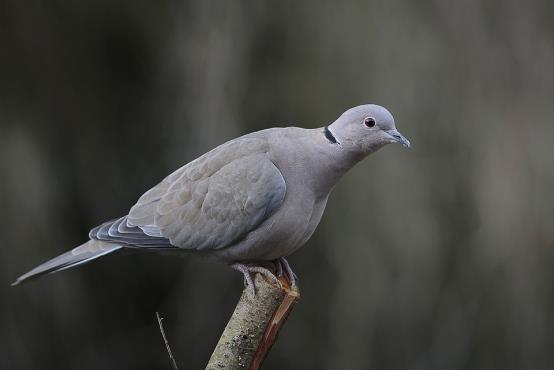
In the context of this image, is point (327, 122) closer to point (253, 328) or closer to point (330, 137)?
point (330, 137)

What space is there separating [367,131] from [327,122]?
178cm

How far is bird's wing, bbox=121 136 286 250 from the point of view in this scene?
10.5 ft

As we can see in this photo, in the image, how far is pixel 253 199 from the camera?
3.20 m

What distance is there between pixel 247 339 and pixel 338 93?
96.2 inches

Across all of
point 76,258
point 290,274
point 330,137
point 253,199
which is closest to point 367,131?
point 330,137

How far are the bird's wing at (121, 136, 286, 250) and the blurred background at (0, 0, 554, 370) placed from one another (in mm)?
1662

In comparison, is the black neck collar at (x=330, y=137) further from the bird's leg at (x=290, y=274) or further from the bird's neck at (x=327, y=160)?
the bird's leg at (x=290, y=274)

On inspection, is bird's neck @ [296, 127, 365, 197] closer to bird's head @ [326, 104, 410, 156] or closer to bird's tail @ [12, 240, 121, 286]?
bird's head @ [326, 104, 410, 156]

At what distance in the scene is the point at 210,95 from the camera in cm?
511

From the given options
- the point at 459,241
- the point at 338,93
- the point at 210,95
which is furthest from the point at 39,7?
the point at 459,241

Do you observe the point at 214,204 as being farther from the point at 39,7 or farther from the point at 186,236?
the point at 39,7

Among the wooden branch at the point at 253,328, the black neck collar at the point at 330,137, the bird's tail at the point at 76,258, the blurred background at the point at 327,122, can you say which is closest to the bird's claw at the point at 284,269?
the wooden branch at the point at 253,328

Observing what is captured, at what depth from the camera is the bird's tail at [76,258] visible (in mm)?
3355

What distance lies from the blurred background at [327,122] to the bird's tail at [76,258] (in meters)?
1.59
